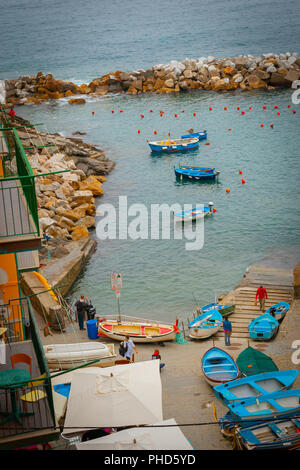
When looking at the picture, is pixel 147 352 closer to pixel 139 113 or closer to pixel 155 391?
pixel 155 391

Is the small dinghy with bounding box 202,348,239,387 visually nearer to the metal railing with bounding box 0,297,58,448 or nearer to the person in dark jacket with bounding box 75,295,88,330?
the person in dark jacket with bounding box 75,295,88,330

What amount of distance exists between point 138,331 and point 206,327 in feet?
7.91

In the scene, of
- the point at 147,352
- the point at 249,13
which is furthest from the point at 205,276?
the point at 249,13

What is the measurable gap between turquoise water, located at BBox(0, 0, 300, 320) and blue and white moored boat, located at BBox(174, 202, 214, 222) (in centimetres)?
81

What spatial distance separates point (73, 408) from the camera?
13156 millimetres

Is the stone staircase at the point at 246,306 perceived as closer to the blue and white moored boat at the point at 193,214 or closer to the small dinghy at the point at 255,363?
the small dinghy at the point at 255,363

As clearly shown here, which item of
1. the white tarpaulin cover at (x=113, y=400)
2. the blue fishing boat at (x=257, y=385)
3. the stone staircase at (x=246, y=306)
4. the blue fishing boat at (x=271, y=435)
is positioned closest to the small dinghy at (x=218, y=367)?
the blue fishing boat at (x=257, y=385)

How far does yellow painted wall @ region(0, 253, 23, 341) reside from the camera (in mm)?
13727

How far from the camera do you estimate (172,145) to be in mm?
49062

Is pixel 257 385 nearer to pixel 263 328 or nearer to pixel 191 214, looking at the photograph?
pixel 263 328

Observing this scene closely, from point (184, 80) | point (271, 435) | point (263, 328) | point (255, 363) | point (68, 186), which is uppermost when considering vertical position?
point (184, 80)

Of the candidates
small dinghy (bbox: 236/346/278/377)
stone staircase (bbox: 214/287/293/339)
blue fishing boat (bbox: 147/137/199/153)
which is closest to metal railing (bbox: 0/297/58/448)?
small dinghy (bbox: 236/346/278/377)

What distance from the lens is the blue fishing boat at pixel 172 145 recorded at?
49.2 m

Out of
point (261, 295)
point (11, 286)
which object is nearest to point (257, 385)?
point (11, 286)
